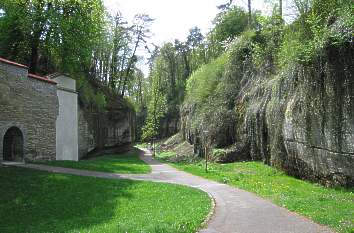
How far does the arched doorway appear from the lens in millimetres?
22188

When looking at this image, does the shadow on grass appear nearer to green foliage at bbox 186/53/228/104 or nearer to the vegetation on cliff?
the vegetation on cliff

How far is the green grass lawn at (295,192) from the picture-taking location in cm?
1030

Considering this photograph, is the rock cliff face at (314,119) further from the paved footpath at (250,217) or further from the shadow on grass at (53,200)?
the shadow on grass at (53,200)

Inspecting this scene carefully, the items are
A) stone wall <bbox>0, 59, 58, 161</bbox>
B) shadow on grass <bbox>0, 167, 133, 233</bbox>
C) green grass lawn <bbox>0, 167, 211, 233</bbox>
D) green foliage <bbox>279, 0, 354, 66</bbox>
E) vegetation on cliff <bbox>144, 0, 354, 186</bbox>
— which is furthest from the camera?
stone wall <bbox>0, 59, 58, 161</bbox>

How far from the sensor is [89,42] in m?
32.2

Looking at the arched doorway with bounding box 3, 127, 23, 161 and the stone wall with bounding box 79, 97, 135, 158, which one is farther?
the stone wall with bounding box 79, 97, 135, 158

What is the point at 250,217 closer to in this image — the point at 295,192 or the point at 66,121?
the point at 295,192

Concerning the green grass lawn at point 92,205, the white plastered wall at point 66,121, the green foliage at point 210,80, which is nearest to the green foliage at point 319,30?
the green grass lawn at point 92,205

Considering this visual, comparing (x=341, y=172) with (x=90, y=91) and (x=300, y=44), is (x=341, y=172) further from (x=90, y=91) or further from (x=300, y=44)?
(x=90, y=91)

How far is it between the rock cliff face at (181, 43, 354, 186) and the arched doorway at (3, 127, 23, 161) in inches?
527

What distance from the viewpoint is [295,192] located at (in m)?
15.2

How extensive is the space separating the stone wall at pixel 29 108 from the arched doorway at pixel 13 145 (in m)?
0.26

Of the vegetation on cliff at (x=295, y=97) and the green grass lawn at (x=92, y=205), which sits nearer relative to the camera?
the green grass lawn at (x=92, y=205)

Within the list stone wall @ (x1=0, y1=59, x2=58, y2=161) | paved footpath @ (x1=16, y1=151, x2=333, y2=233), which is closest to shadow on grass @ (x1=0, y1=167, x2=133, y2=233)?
paved footpath @ (x1=16, y1=151, x2=333, y2=233)
